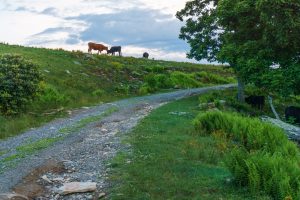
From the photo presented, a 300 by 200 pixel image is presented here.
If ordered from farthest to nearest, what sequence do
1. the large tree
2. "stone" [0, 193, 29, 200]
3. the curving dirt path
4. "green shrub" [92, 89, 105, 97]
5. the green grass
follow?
"green shrub" [92, 89, 105, 97] < the large tree < the curving dirt path < the green grass < "stone" [0, 193, 29, 200]

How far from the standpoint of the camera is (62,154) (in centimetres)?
1605

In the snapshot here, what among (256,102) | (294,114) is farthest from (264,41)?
(256,102)

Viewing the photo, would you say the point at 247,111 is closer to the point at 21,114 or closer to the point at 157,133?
the point at 157,133

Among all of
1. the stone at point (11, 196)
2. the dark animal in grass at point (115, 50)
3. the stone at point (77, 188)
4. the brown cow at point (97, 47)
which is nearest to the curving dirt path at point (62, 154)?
the stone at point (77, 188)

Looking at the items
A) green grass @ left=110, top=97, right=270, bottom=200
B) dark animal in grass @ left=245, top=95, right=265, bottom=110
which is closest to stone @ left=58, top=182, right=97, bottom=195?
green grass @ left=110, top=97, right=270, bottom=200

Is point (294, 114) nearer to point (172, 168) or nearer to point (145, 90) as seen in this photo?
point (145, 90)

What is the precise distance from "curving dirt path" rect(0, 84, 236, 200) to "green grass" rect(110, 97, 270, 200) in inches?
27.8

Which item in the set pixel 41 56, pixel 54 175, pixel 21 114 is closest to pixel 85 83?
pixel 41 56

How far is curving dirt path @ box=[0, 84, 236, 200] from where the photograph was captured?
1239 centimetres

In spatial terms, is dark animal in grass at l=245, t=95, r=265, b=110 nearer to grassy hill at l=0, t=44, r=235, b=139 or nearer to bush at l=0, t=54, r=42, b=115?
grassy hill at l=0, t=44, r=235, b=139

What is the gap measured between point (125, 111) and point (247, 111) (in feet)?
32.9

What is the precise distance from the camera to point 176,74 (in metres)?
52.9

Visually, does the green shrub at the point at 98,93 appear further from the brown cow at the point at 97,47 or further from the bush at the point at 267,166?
the brown cow at the point at 97,47

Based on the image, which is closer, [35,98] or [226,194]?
[226,194]
